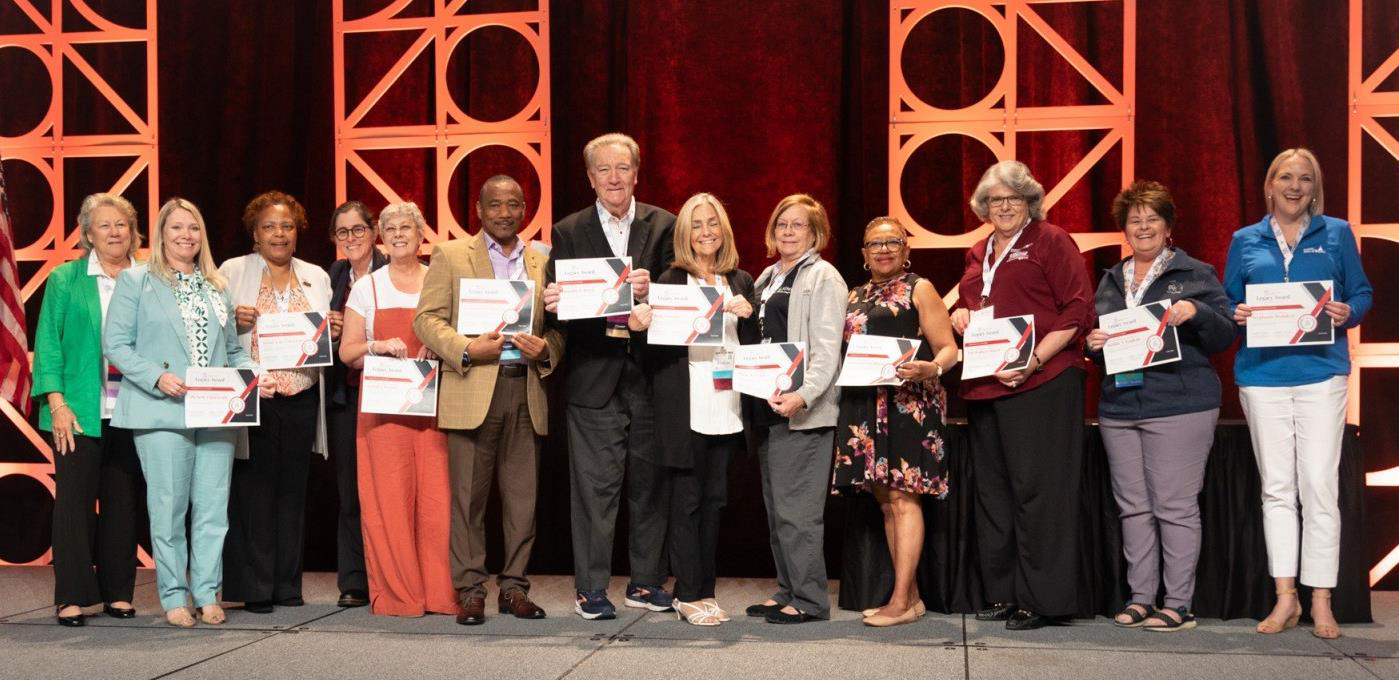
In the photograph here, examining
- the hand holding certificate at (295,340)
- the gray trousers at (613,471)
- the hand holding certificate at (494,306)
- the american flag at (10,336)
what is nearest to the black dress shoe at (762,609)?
the gray trousers at (613,471)

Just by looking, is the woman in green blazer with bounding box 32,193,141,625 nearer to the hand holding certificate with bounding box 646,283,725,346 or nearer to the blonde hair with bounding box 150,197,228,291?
the blonde hair with bounding box 150,197,228,291

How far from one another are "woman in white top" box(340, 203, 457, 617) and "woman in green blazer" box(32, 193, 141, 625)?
94 cm

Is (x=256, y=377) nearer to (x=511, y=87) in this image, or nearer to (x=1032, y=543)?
(x=511, y=87)

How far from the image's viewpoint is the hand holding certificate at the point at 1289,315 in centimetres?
414

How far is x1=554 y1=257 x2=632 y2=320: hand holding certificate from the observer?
427 centimetres

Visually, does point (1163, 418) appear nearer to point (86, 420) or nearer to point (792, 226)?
point (792, 226)

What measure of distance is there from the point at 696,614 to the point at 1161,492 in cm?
177

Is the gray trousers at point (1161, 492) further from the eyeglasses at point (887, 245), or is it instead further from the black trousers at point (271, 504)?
the black trousers at point (271, 504)

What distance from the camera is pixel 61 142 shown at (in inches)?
243

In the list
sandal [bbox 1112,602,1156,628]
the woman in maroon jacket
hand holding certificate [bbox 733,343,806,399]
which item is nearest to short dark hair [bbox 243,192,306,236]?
hand holding certificate [bbox 733,343,806,399]

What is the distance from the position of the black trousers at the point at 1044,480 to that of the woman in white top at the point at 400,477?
7.11 feet

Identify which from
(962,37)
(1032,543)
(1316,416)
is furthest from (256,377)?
(1316,416)

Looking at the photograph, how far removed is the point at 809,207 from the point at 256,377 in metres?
2.19

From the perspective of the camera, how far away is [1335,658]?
12.6 ft
